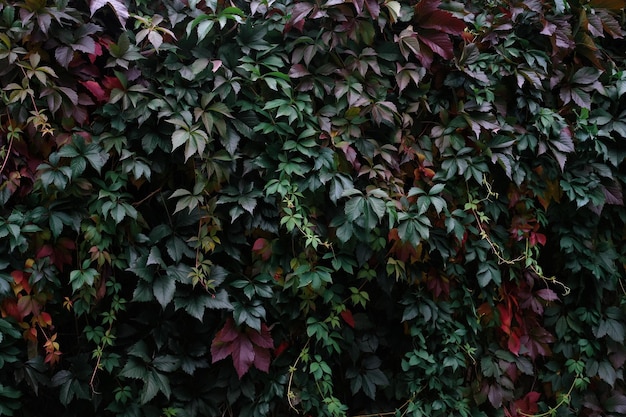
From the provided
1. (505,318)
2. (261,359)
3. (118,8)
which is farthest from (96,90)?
(505,318)

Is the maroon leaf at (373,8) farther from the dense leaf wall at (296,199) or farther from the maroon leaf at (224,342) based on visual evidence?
the maroon leaf at (224,342)

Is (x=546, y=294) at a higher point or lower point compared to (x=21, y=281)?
lower

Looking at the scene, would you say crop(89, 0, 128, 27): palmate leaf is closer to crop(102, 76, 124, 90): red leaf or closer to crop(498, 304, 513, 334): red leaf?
crop(102, 76, 124, 90): red leaf

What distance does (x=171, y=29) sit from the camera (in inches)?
79.2

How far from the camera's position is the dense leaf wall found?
74.1 inches

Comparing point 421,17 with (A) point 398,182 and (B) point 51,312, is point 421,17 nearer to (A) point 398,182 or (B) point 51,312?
(A) point 398,182

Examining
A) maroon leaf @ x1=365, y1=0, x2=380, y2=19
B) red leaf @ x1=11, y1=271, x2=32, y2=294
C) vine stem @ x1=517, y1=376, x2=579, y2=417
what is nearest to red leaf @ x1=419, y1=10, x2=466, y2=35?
maroon leaf @ x1=365, y1=0, x2=380, y2=19

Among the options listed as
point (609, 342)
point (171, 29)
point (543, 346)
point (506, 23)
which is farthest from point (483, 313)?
point (171, 29)

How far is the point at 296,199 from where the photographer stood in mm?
1942

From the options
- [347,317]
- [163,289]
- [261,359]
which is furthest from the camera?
[347,317]

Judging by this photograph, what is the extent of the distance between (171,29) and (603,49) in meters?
1.81

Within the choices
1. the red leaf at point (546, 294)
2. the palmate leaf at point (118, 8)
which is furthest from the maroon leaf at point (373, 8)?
the red leaf at point (546, 294)

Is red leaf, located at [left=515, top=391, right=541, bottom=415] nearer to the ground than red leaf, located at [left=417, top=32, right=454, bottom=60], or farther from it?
nearer to the ground

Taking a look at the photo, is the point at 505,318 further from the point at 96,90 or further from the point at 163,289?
the point at 96,90
